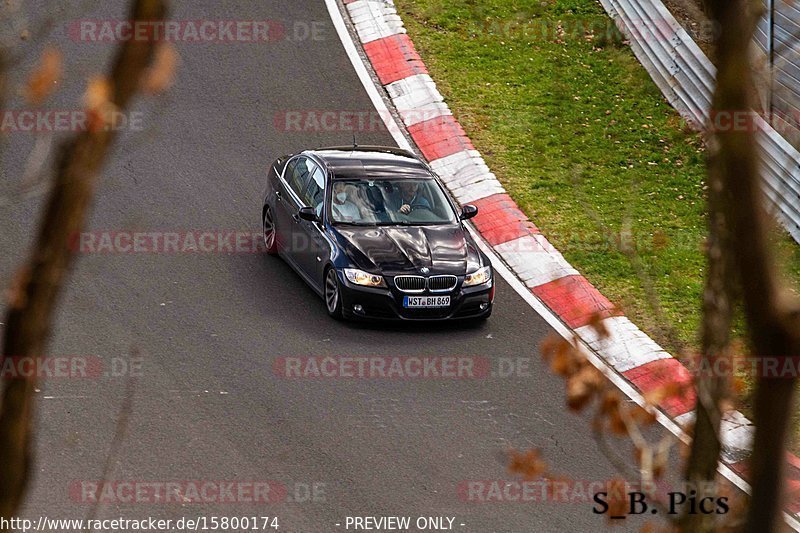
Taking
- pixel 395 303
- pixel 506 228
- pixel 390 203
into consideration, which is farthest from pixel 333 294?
pixel 506 228

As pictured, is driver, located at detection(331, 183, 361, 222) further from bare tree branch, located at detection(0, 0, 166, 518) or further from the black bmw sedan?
bare tree branch, located at detection(0, 0, 166, 518)

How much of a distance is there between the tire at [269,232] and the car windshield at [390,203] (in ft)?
3.76

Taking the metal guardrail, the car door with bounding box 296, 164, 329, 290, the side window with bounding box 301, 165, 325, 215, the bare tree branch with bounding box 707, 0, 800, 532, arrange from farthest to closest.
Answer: the metal guardrail, the side window with bounding box 301, 165, 325, 215, the car door with bounding box 296, 164, 329, 290, the bare tree branch with bounding box 707, 0, 800, 532

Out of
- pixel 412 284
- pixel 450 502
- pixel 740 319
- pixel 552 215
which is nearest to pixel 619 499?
pixel 450 502

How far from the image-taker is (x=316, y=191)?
533 inches

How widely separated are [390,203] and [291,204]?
122 centimetres

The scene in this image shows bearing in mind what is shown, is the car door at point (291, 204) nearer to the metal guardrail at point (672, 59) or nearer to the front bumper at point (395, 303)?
the front bumper at point (395, 303)

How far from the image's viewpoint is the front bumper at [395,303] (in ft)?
40.5

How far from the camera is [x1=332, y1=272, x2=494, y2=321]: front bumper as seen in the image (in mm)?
12352

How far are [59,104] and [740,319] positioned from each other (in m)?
9.81

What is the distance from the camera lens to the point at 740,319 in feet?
Answer: 43.2

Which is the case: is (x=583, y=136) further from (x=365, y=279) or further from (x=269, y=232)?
(x=365, y=279)

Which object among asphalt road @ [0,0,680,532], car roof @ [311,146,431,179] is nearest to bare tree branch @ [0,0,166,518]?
asphalt road @ [0,0,680,532]

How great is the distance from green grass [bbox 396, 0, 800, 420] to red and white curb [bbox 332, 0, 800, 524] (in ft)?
0.73
